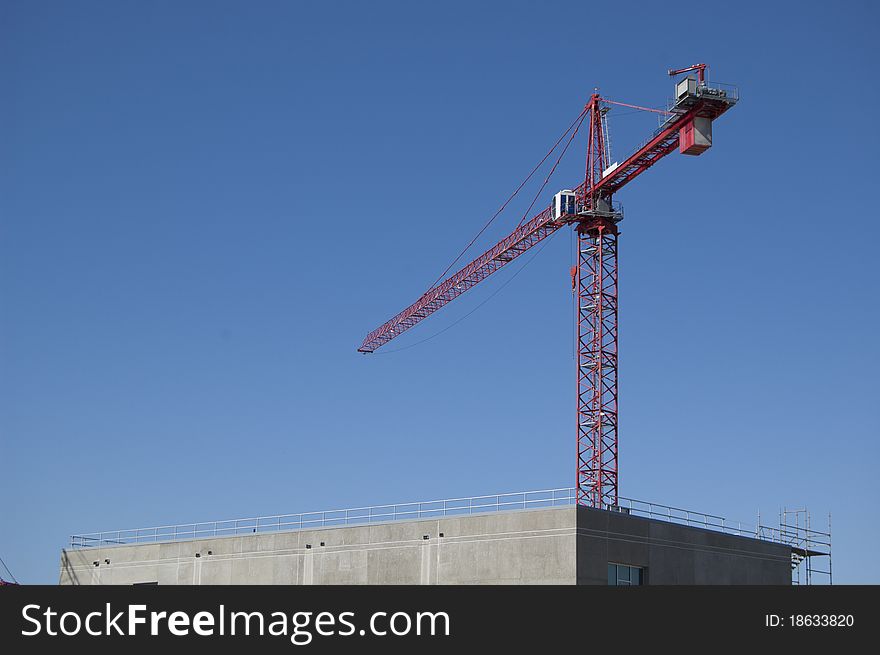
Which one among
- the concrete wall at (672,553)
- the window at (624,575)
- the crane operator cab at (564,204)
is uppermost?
the crane operator cab at (564,204)

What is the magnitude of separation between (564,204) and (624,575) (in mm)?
47851

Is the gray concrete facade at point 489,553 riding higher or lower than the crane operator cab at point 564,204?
lower

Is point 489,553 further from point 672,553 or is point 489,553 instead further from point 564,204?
point 564,204

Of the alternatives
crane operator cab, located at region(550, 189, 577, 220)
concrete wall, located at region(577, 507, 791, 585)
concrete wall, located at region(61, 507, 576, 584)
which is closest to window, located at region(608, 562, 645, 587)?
concrete wall, located at region(577, 507, 791, 585)

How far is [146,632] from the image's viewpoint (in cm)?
3550

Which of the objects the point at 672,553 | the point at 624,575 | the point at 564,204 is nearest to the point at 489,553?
the point at 624,575

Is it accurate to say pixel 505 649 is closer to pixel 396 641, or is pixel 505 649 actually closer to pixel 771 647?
pixel 396 641

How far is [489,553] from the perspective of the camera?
5525cm

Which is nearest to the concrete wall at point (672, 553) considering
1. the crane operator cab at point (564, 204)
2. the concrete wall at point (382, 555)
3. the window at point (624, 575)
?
the window at point (624, 575)

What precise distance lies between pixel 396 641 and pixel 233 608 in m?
4.73

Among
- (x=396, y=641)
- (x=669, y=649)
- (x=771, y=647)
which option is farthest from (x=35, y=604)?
(x=771, y=647)

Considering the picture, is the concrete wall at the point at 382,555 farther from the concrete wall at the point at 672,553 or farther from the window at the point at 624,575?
the window at the point at 624,575

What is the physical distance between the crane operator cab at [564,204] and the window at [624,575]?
46380mm

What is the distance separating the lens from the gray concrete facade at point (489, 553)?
53344 millimetres
